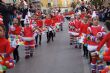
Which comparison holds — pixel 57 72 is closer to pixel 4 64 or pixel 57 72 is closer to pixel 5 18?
pixel 4 64

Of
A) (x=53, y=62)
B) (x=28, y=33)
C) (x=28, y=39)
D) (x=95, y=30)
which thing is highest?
(x=95, y=30)

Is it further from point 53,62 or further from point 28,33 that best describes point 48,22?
point 53,62

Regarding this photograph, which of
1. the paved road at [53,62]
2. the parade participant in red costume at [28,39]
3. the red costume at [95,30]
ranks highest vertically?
the red costume at [95,30]

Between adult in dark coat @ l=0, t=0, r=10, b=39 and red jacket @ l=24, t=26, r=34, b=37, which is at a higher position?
adult in dark coat @ l=0, t=0, r=10, b=39

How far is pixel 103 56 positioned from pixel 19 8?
23.7 meters

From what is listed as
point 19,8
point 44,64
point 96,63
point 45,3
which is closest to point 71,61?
point 44,64

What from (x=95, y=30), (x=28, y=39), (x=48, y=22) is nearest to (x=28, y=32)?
(x=28, y=39)

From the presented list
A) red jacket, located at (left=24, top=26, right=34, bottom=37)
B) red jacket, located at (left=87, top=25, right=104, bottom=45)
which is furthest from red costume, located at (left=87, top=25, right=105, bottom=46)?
red jacket, located at (left=24, top=26, right=34, bottom=37)

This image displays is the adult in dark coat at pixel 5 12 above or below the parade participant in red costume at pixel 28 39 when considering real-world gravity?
above

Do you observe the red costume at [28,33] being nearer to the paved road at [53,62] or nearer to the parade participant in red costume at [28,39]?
the parade participant in red costume at [28,39]

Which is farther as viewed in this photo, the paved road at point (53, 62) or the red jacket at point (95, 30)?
the paved road at point (53, 62)

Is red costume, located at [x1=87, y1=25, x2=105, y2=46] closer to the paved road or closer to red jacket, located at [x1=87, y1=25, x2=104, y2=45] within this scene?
red jacket, located at [x1=87, y1=25, x2=104, y2=45]

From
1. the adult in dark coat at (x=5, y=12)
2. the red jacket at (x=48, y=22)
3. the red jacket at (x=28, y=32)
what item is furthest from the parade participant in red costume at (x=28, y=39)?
the red jacket at (x=48, y=22)

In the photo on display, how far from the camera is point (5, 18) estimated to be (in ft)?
72.5
